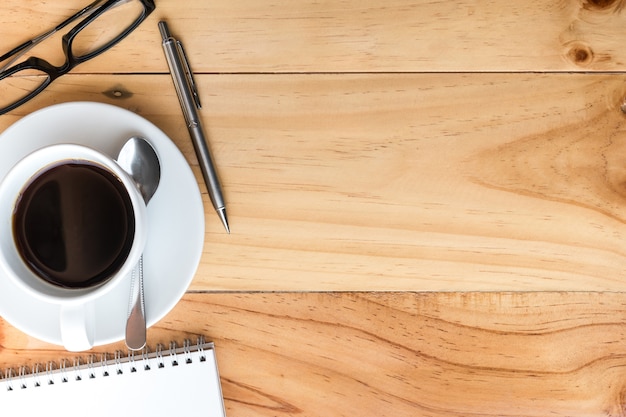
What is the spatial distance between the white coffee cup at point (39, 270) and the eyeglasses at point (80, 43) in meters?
0.12

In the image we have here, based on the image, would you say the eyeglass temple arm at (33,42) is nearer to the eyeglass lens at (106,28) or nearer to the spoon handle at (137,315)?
the eyeglass lens at (106,28)

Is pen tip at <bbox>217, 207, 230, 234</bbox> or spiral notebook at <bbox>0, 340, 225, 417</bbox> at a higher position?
pen tip at <bbox>217, 207, 230, 234</bbox>

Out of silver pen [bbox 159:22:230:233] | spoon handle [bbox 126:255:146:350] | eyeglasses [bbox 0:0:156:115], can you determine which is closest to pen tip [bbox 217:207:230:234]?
silver pen [bbox 159:22:230:233]

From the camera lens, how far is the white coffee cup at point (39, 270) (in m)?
0.55

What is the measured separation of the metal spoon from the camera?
1.97 ft

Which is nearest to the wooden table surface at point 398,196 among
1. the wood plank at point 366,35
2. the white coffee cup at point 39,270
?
the wood plank at point 366,35

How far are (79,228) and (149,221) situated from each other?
67 millimetres

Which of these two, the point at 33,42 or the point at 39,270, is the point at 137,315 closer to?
the point at 39,270

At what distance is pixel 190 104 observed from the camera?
0.64 meters

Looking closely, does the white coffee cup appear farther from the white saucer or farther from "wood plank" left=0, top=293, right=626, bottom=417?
"wood plank" left=0, top=293, right=626, bottom=417

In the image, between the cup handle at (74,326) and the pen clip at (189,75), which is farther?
the pen clip at (189,75)

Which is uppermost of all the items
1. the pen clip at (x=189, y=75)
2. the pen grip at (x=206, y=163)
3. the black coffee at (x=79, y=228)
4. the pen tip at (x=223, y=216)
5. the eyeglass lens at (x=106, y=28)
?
the eyeglass lens at (x=106, y=28)

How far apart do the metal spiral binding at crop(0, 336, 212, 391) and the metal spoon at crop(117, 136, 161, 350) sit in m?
0.08

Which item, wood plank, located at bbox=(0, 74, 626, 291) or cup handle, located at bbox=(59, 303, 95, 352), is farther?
wood plank, located at bbox=(0, 74, 626, 291)
